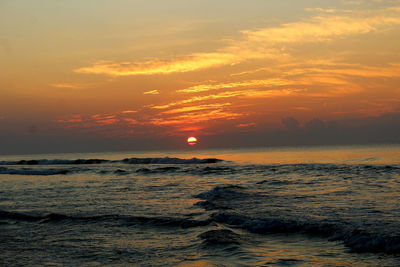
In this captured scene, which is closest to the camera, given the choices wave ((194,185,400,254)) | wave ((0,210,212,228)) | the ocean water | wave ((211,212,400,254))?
the ocean water

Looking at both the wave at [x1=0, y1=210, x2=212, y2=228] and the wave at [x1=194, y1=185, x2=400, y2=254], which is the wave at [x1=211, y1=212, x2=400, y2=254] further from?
the wave at [x1=0, y1=210, x2=212, y2=228]

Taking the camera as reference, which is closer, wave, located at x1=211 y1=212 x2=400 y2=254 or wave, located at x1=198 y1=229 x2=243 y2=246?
wave, located at x1=211 y1=212 x2=400 y2=254

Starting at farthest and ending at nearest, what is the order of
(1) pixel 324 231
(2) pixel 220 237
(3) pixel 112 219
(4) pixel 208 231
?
1. (3) pixel 112 219
2. (4) pixel 208 231
3. (1) pixel 324 231
4. (2) pixel 220 237

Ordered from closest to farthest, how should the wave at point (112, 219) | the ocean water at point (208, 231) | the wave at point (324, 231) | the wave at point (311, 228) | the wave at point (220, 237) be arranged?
the ocean water at point (208, 231), the wave at point (324, 231), the wave at point (311, 228), the wave at point (220, 237), the wave at point (112, 219)

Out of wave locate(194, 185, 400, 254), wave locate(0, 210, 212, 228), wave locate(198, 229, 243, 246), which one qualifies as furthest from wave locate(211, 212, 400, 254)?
wave locate(0, 210, 212, 228)

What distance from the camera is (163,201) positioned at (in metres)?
18.3

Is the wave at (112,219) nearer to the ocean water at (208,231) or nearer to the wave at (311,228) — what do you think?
the ocean water at (208,231)

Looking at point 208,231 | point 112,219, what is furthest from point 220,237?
point 112,219

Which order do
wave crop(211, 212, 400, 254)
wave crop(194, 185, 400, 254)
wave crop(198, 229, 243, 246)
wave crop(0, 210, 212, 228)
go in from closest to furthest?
wave crop(211, 212, 400, 254) < wave crop(194, 185, 400, 254) < wave crop(198, 229, 243, 246) < wave crop(0, 210, 212, 228)

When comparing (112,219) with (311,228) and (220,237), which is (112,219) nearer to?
(220,237)

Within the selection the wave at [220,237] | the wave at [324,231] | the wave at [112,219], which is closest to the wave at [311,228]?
the wave at [324,231]

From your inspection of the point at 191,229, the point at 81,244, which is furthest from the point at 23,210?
the point at 191,229

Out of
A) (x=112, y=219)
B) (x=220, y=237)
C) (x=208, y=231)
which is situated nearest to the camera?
(x=220, y=237)

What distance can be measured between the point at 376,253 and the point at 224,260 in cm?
352
